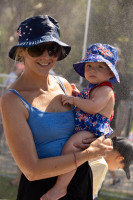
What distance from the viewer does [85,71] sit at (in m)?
2.29

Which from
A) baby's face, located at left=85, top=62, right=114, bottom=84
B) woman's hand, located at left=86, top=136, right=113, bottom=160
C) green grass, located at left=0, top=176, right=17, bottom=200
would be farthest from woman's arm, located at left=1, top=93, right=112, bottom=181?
green grass, located at left=0, top=176, right=17, bottom=200

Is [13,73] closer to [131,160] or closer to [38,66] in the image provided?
[131,160]

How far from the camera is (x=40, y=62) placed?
2.01 meters

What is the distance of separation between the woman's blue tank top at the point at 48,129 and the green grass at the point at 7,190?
7.70ft

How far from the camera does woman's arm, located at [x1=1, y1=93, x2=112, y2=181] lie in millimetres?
1838

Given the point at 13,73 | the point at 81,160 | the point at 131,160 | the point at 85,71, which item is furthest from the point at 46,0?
the point at 81,160

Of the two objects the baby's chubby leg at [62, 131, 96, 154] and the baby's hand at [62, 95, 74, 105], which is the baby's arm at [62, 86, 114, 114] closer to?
the baby's hand at [62, 95, 74, 105]

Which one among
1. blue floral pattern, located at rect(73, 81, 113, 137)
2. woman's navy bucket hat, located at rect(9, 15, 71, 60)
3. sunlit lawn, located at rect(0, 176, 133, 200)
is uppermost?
woman's navy bucket hat, located at rect(9, 15, 71, 60)

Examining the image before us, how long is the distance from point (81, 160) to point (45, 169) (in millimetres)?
217

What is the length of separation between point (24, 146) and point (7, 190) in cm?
260

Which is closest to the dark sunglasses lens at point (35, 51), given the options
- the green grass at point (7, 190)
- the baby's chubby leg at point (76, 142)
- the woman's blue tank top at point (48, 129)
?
the woman's blue tank top at point (48, 129)

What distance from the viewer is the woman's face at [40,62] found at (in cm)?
198

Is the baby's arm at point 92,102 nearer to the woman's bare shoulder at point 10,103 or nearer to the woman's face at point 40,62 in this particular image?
the woman's face at point 40,62

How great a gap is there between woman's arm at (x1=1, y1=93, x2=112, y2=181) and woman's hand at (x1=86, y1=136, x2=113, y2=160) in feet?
0.43
